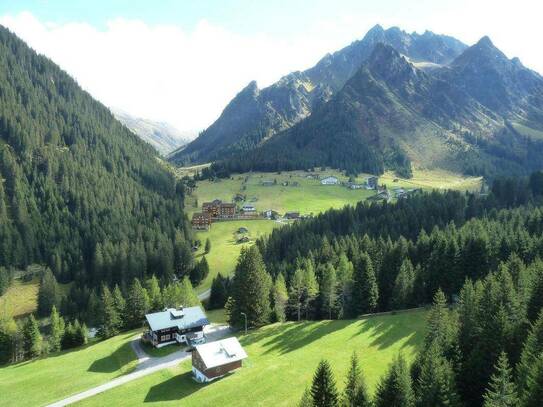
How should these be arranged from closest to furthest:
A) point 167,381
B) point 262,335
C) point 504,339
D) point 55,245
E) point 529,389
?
1. point 529,389
2. point 504,339
3. point 167,381
4. point 262,335
5. point 55,245

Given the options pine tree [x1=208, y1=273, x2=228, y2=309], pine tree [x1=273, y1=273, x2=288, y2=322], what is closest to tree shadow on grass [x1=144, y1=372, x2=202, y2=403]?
pine tree [x1=273, y1=273, x2=288, y2=322]

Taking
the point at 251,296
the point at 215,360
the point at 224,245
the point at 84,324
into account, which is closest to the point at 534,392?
the point at 215,360

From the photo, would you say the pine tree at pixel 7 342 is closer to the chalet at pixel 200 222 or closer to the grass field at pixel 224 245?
the grass field at pixel 224 245

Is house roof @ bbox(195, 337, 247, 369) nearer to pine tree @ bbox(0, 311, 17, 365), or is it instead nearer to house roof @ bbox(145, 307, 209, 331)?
house roof @ bbox(145, 307, 209, 331)

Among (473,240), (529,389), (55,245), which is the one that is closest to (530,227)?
(473,240)

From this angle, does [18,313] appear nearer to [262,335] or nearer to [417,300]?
[262,335]

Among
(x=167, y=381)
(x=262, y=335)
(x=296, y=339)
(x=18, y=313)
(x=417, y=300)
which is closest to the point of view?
(x=167, y=381)

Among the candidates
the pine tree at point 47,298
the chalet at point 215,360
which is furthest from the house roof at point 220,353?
the pine tree at point 47,298
